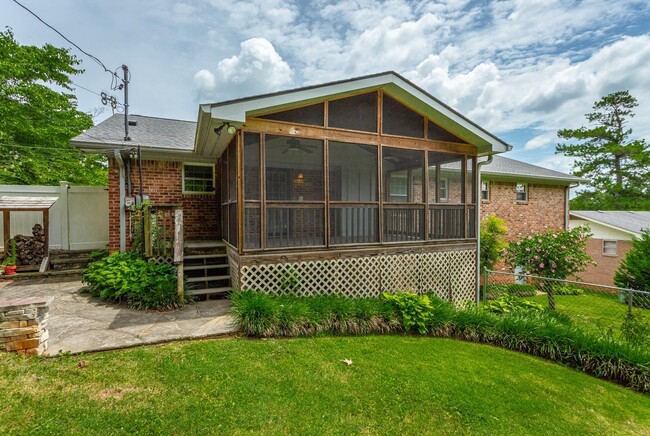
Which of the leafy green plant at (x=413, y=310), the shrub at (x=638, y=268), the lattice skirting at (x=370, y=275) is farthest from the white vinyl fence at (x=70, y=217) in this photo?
the shrub at (x=638, y=268)

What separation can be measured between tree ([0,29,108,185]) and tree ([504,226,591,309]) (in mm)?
19403

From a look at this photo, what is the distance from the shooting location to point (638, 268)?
11.7 meters

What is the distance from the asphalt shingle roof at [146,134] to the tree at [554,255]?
10.9m

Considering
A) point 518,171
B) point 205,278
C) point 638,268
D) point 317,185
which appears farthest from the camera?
point 518,171

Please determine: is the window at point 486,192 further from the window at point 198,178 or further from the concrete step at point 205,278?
the concrete step at point 205,278

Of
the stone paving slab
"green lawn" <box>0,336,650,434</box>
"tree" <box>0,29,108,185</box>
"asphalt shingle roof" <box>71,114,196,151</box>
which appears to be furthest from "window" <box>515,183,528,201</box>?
"tree" <box>0,29,108,185</box>

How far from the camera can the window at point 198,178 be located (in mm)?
8445

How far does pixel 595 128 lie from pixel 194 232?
3158 centimetres

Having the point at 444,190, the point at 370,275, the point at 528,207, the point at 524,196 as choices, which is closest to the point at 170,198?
the point at 370,275

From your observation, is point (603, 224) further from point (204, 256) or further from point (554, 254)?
point (204, 256)

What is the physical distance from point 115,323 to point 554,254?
458 inches

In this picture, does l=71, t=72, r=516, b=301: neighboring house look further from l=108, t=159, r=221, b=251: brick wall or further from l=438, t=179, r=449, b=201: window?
l=438, t=179, r=449, b=201: window

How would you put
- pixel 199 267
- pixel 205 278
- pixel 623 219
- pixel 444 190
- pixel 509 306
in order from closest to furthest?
pixel 205 278, pixel 199 267, pixel 509 306, pixel 444 190, pixel 623 219

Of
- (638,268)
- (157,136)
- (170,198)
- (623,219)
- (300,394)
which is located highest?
(157,136)
